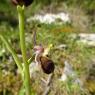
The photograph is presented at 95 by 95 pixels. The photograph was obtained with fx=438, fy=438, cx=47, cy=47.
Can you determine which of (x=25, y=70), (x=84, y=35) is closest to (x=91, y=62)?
(x=84, y=35)

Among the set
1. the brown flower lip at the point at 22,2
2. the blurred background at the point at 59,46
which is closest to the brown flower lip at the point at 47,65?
the blurred background at the point at 59,46

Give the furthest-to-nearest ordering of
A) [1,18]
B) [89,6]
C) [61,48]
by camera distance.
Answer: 1. [89,6]
2. [1,18]
3. [61,48]

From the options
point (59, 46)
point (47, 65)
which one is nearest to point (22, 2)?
point (47, 65)

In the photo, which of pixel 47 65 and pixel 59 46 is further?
pixel 59 46

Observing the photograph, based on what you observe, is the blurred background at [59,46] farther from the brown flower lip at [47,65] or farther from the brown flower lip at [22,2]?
the brown flower lip at [22,2]

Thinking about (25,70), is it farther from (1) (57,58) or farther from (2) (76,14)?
(2) (76,14)

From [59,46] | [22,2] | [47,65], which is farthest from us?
[59,46]

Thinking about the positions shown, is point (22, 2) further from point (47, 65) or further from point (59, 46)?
point (59, 46)

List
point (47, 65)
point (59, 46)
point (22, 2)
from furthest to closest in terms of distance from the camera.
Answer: point (59, 46)
point (47, 65)
point (22, 2)
